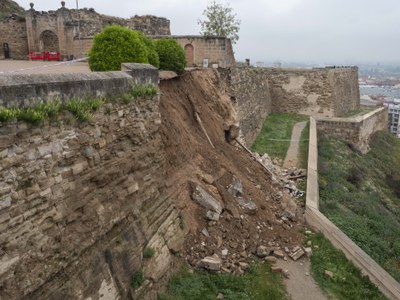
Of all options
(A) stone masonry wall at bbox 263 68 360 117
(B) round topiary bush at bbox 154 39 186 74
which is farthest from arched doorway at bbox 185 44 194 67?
Answer: (A) stone masonry wall at bbox 263 68 360 117

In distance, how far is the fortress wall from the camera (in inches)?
177

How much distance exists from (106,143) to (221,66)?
34.0 feet

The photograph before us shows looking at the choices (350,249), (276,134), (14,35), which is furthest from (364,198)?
(14,35)

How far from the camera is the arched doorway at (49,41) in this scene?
17766 mm

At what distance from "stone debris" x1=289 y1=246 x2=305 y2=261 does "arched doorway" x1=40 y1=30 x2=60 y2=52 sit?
563 inches

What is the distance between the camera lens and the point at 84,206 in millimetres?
5668

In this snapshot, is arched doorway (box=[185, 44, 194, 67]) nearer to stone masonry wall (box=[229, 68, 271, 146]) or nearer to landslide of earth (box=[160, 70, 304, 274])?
stone masonry wall (box=[229, 68, 271, 146])

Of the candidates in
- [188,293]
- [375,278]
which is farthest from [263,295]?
[375,278]

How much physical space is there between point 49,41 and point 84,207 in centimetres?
1479

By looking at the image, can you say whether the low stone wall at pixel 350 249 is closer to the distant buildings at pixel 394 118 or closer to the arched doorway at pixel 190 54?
the arched doorway at pixel 190 54

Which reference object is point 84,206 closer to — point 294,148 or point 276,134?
point 294,148

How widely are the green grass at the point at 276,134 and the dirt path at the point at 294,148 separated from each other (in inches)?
8.3

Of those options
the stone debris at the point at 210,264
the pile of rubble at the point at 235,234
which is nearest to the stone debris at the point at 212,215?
the pile of rubble at the point at 235,234

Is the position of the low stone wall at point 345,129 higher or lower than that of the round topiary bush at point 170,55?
lower
